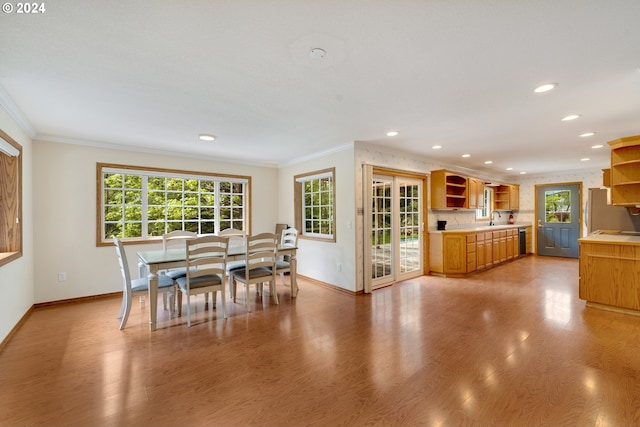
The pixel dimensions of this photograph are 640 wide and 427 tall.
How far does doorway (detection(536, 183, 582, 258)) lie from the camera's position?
7.51 m

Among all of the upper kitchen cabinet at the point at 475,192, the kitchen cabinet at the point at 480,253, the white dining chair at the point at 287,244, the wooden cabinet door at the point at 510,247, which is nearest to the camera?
the white dining chair at the point at 287,244

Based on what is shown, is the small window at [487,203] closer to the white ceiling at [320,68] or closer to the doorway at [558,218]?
the doorway at [558,218]

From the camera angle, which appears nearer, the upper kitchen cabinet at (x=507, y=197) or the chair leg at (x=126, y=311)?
the chair leg at (x=126, y=311)

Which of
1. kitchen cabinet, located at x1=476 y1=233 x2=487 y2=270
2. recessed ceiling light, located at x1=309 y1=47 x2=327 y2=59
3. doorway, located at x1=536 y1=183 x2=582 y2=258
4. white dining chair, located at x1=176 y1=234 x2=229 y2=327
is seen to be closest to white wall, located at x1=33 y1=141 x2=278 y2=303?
white dining chair, located at x1=176 y1=234 x2=229 y2=327

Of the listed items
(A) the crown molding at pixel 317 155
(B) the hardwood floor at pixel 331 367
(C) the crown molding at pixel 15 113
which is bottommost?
(B) the hardwood floor at pixel 331 367

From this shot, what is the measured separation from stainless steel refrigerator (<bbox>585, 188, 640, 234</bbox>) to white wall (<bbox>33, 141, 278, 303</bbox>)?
7871 millimetres

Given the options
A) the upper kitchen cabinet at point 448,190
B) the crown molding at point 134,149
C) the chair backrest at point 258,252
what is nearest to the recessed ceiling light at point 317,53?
the chair backrest at point 258,252

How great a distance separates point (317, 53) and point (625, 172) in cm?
430

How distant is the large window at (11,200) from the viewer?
→ 9.87 feet

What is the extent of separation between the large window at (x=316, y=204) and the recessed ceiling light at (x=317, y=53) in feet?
9.34

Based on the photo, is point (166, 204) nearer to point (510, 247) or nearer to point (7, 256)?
point (7, 256)

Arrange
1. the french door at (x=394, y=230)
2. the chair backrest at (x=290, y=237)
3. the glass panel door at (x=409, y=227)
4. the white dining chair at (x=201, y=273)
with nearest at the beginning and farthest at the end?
the white dining chair at (x=201, y=273)
the chair backrest at (x=290, y=237)
the french door at (x=394, y=230)
the glass panel door at (x=409, y=227)

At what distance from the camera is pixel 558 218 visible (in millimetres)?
7832

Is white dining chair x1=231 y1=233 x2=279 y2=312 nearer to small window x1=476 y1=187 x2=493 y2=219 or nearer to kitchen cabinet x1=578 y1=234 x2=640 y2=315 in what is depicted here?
kitchen cabinet x1=578 y1=234 x2=640 y2=315
